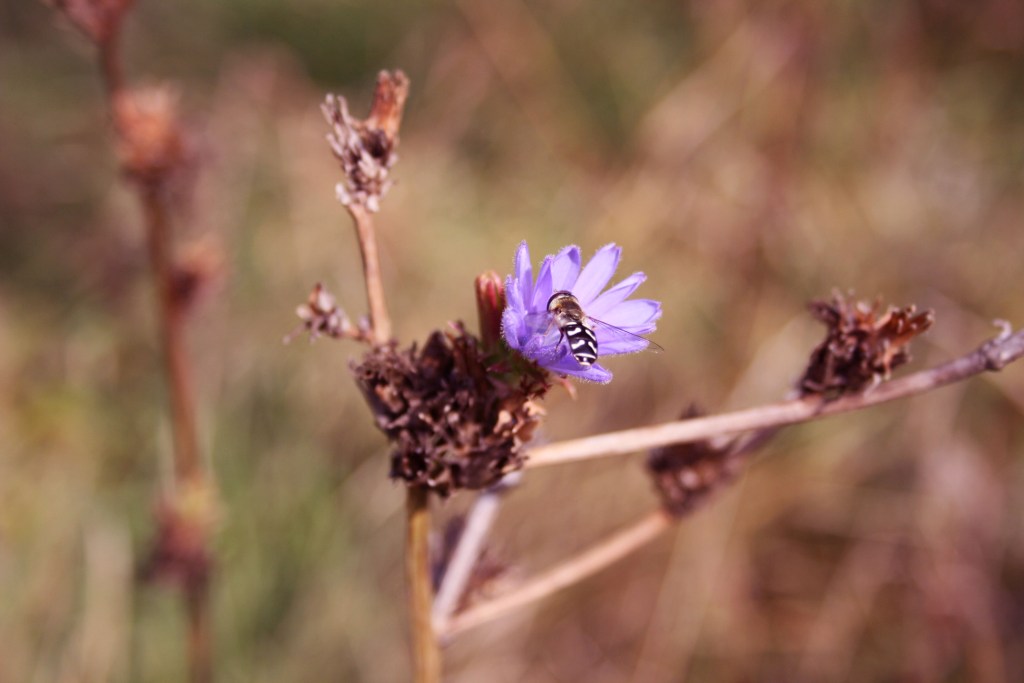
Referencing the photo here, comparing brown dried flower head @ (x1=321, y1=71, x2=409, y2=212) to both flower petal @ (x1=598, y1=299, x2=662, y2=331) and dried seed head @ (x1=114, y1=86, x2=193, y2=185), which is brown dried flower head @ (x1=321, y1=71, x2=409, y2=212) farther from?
dried seed head @ (x1=114, y1=86, x2=193, y2=185)

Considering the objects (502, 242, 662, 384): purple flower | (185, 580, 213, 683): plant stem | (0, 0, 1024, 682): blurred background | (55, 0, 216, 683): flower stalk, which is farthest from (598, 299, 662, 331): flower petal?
(185, 580, 213, 683): plant stem

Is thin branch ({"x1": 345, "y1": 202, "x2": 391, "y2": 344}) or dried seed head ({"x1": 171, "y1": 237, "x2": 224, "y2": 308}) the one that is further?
dried seed head ({"x1": 171, "y1": 237, "x2": 224, "y2": 308})

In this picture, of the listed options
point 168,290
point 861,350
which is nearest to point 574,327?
point 861,350

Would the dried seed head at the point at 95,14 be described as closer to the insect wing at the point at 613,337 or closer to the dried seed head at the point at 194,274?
the dried seed head at the point at 194,274

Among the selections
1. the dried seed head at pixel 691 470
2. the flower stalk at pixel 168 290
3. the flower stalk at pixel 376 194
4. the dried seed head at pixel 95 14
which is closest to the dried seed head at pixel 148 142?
the flower stalk at pixel 168 290

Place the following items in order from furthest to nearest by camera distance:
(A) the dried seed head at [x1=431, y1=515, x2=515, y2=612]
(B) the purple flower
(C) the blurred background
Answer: (C) the blurred background < (A) the dried seed head at [x1=431, y1=515, x2=515, y2=612] < (B) the purple flower

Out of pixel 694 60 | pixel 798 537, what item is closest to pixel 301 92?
pixel 694 60

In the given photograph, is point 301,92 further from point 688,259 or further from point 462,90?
point 688,259

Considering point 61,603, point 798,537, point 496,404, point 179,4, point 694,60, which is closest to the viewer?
point 496,404
